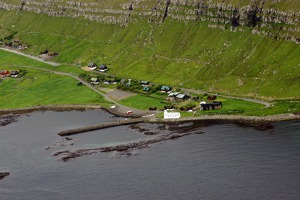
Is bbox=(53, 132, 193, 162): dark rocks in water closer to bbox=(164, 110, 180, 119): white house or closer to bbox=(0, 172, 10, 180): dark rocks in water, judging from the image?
bbox=(164, 110, 180, 119): white house

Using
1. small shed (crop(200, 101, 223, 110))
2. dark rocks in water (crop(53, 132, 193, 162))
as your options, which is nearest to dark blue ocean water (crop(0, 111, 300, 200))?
dark rocks in water (crop(53, 132, 193, 162))

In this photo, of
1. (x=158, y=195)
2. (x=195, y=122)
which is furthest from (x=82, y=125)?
(x=158, y=195)

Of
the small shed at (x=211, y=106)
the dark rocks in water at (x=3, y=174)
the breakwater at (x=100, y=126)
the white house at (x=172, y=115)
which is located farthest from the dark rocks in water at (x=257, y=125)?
the dark rocks in water at (x=3, y=174)

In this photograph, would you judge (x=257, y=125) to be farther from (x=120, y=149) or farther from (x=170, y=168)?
(x=120, y=149)

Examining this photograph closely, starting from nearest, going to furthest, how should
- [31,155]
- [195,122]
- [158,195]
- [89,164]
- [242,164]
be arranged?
[158,195] < [242,164] < [89,164] < [31,155] < [195,122]

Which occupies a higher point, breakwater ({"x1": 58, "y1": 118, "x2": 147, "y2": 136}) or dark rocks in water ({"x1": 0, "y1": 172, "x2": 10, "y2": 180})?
breakwater ({"x1": 58, "y1": 118, "x2": 147, "y2": 136})

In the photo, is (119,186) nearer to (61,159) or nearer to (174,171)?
(174,171)

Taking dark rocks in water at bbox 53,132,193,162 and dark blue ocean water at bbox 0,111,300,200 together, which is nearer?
dark blue ocean water at bbox 0,111,300,200

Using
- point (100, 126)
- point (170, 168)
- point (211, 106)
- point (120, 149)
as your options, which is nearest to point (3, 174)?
point (120, 149)
